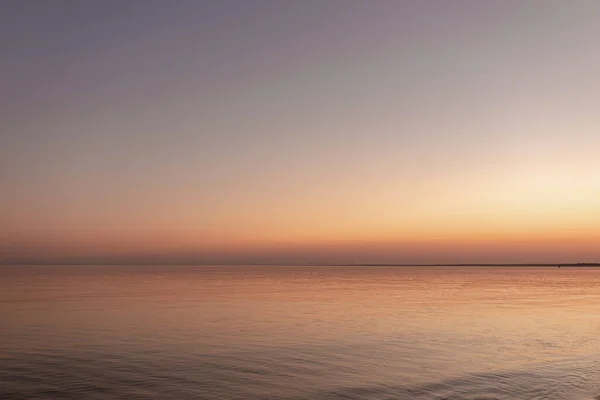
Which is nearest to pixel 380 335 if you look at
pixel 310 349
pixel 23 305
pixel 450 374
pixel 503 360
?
pixel 310 349

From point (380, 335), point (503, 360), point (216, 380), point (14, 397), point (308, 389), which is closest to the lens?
point (14, 397)

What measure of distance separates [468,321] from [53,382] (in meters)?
34.7

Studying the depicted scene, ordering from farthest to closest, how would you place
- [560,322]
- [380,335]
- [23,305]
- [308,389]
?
[23,305]
[560,322]
[380,335]
[308,389]

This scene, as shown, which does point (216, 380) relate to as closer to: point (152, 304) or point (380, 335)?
point (380, 335)

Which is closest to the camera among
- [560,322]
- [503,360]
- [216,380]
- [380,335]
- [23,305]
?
[216,380]

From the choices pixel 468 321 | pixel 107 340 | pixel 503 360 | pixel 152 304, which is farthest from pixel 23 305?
pixel 503 360

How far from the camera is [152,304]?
60.6 metres

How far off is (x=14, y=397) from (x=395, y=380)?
1542 cm

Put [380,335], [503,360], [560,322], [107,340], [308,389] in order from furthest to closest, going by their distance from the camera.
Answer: [560,322]
[380,335]
[107,340]
[503,360]
[308,389]

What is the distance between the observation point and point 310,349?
103 ft

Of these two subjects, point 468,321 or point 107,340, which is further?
point 468,321

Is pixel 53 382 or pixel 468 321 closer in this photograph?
pixel 53 382

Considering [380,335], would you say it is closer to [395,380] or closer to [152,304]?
[395,380]

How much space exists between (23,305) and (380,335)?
4090 cm
